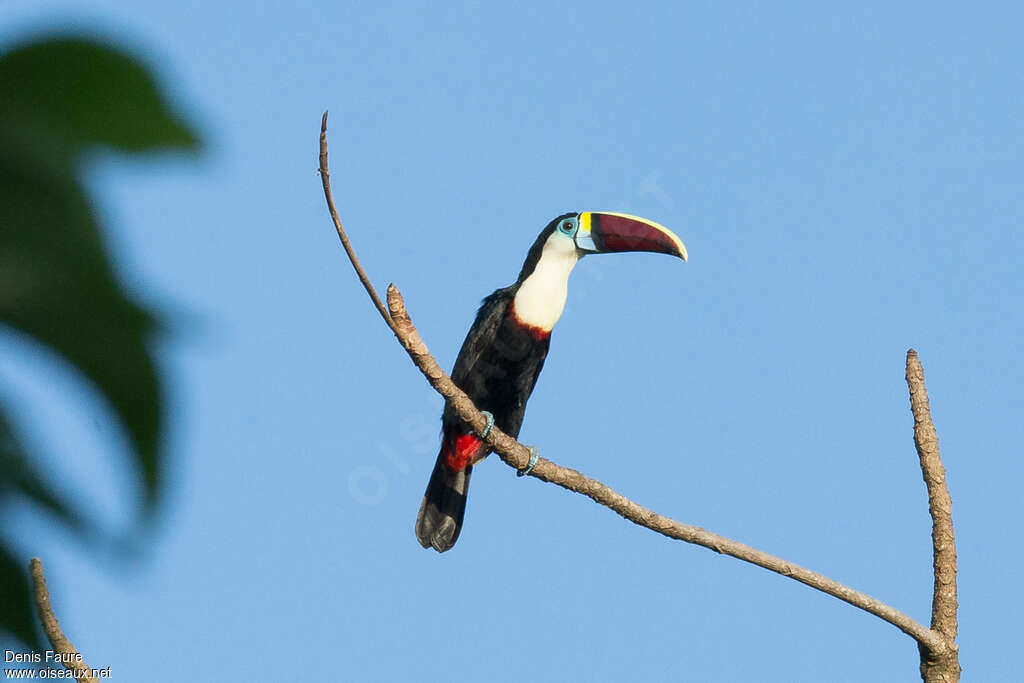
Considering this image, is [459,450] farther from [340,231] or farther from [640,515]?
[340,231]

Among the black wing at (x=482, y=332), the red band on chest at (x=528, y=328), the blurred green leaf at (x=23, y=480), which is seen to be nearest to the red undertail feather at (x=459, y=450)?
the black wing at (x=482, y=332)

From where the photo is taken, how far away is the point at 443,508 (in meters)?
7.80

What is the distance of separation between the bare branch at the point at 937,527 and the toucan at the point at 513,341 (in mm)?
3304

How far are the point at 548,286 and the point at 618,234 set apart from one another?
2.64 feet

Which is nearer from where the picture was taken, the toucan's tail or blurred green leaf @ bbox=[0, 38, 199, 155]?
blurred green leaf @ bbox=[0, 38, 199, 155]

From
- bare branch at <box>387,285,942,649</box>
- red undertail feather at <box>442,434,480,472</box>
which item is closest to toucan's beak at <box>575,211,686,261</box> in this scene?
red undertail feather at <box>442,434,480,472</box>

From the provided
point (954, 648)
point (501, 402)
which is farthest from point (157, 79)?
point (501, 402)

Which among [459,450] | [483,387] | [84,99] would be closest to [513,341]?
[483,387]

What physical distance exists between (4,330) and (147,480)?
0.10 metres

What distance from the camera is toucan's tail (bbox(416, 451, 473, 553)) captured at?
7.77 m

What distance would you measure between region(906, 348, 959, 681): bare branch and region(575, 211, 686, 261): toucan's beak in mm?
3729

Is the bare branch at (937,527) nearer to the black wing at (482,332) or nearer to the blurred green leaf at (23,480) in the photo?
the black wing at (482,332)

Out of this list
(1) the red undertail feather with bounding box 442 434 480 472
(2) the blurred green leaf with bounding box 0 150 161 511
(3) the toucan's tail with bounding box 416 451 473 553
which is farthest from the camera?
(3) the toucan's tail with bounding box 416 451 473 553

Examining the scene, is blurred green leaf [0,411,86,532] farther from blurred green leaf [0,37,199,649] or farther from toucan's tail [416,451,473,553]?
toucan's tail [416,451,473,553]
